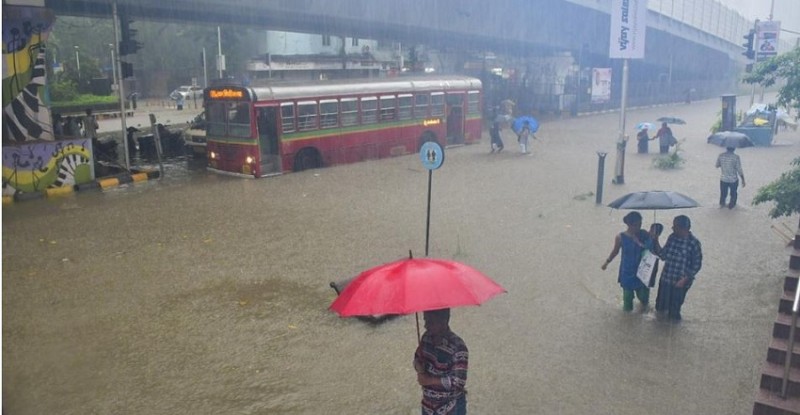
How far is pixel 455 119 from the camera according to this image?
25.4 metres

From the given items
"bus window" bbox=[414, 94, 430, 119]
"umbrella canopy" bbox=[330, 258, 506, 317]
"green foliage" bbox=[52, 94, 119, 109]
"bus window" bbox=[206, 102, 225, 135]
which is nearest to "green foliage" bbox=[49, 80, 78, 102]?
"green foliage" bbox=[52, 94, 119, 109]

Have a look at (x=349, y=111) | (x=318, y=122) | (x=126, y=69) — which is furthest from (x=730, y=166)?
(x=126, y=69)

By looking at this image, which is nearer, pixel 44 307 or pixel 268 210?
pixel 44 307

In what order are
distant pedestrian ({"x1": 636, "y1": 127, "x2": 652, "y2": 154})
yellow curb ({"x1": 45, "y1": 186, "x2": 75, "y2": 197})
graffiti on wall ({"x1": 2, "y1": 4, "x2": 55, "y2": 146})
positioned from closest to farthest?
graffiti on wall ({"x1": 2, "y1": 4, "x2": 55, "y2": 146}), yellow curb ({"x1": 45, "y1": 186, "x2": 75, "y2": 197}), distant pedestrian ({"x1": 636, "y1": 127, "x2": 652, "y2": 154})

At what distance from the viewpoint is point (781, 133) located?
1239 inches

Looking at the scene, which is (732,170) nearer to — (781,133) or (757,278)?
(757,278)

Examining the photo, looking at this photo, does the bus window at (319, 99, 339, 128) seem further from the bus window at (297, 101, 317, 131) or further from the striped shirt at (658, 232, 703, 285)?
the striped shirt at (658, 232, 703, 285)

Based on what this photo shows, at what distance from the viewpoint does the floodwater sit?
6246 mm

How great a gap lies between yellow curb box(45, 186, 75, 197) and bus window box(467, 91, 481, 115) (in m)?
14.6

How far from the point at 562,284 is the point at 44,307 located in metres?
7.11

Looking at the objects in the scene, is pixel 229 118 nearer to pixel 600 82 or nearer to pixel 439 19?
pixel 439 19

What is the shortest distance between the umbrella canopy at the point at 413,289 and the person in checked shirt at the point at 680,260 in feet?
13.1

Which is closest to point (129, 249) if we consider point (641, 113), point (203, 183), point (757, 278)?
point (203, 183)

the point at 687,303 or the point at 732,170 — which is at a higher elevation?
the point at 732,170
